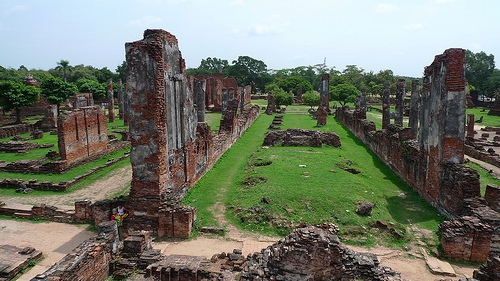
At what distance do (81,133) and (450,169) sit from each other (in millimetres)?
18966

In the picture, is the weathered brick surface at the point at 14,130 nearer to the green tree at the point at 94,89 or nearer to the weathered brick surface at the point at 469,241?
the green tree at the point at 94,89

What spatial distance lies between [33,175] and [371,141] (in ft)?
66.1

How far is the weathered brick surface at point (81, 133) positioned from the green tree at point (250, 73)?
57951mm

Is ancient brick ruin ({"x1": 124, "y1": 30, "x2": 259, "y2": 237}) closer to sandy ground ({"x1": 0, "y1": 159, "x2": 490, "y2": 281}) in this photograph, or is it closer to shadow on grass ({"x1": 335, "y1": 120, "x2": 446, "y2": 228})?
sandy ground ({"x1": 0, "y1": 159, "x2": 490, "y2": 281})

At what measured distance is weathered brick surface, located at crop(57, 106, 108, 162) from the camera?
19.2 m

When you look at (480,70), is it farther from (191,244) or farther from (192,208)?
(191,244)

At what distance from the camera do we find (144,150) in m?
11.5

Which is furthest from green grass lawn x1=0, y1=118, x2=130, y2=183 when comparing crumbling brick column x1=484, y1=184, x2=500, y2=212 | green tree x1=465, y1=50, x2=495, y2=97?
green tree x1=465, y1=50, x2=495, y2=97

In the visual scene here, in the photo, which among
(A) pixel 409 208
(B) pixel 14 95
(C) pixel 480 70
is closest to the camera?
(A) pixel 409 208

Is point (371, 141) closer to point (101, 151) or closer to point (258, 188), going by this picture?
point (258, 188)

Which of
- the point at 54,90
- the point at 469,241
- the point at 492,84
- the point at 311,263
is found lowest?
the point at 469,241

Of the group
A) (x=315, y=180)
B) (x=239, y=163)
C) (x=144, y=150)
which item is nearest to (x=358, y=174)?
(x=315, y=180)

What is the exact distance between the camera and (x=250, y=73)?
81062 millimetres

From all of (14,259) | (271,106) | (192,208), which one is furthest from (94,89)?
(14,259)
